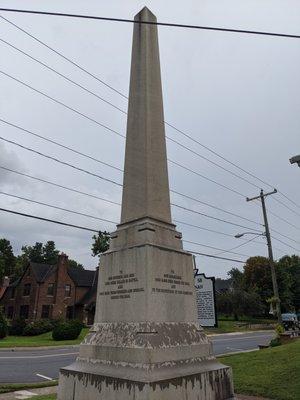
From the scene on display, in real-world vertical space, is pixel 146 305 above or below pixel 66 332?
below

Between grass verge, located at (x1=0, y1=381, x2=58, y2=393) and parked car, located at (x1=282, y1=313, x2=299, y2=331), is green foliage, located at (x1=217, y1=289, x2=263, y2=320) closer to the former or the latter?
parked car, located at (x1=282, y1=313, x2=299, y2=331)

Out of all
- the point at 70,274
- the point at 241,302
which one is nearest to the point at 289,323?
the point at 241,302

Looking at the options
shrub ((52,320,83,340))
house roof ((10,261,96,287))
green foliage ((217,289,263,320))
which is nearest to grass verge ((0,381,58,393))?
shrub ((52,320,83,340))

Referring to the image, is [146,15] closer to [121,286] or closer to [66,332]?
[121,286]

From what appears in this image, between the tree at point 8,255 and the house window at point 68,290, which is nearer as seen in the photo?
the house window at point 68,290

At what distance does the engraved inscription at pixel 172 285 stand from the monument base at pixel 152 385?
3.53 feet

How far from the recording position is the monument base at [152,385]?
4.66 meters

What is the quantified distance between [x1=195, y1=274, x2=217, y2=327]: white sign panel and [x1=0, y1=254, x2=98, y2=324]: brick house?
35230 mm

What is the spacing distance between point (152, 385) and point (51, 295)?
138ft

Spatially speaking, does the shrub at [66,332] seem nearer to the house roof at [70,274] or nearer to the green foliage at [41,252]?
the house roof at [70,274]

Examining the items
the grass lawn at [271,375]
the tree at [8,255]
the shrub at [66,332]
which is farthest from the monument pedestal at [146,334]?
the tree at [8,255]

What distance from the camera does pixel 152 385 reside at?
4.60m

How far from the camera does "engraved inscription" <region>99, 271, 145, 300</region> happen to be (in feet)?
18.8

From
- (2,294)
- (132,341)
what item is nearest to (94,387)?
(132,341)
